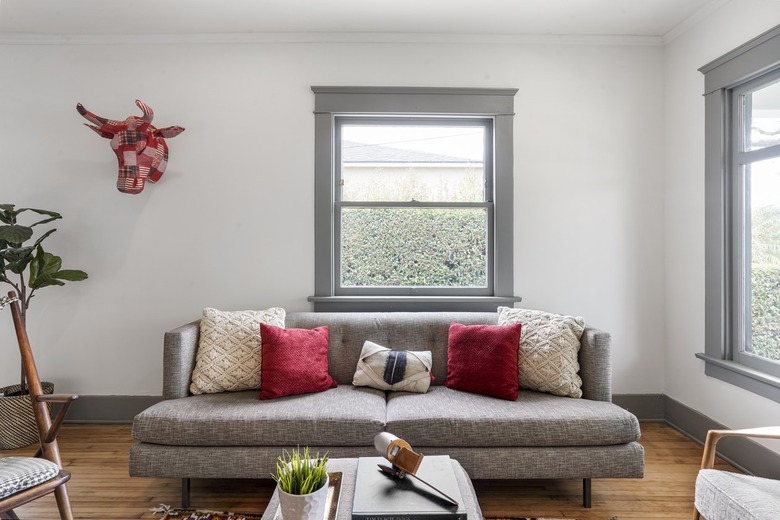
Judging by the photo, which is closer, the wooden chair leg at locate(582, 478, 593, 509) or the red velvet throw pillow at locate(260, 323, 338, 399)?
the wooden chair leg at locate(582, 478, 593, 509)

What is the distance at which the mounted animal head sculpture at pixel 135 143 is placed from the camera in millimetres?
2803

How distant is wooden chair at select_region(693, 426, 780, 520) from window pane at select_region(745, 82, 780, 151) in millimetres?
1652

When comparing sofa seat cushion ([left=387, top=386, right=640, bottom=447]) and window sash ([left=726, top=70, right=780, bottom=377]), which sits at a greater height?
window sash ([left=726, top=70, right=780, bottom=377])

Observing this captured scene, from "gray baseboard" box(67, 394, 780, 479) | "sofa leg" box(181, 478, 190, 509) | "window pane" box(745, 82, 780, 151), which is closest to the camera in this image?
"sofa leg" box(181, 478, 190, 509)

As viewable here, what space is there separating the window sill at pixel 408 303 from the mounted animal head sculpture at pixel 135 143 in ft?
4.52

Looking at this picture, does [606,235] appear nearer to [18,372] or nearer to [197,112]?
[197,112]

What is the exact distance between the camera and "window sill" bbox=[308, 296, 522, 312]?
10.2 ft

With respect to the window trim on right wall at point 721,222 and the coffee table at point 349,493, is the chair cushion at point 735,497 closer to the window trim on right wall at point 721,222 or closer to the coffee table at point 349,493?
the coffee table at point 349,493

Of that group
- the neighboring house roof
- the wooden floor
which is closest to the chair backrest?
the wooden floor

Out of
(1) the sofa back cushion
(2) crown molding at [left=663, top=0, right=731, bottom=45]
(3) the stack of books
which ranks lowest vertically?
(3) the stack of books

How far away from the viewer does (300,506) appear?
4.14 ft

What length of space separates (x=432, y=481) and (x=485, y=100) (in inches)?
101

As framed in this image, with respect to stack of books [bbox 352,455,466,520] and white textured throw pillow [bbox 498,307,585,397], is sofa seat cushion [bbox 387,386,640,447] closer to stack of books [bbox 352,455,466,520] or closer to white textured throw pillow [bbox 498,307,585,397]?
white textured throw pillow [bbox 498,307,585,397]

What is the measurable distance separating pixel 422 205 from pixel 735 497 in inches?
90.8
